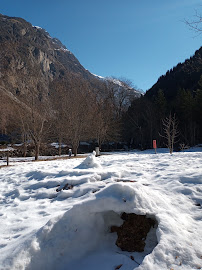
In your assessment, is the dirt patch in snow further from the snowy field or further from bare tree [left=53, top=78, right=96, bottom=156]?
bare tree [left=53, top=78, right=96, bottom=156]

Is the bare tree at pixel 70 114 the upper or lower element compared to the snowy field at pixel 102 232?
upper

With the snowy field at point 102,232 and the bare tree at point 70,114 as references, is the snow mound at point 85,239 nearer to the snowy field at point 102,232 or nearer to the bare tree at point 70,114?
the snowy field at point 102,232

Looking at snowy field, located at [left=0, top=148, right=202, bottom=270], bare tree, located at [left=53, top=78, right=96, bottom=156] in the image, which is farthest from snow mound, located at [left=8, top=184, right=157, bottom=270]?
bare tree, located at [left=53, top=78, right=96, bottom=156]

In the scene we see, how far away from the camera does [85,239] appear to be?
2660 millimetres

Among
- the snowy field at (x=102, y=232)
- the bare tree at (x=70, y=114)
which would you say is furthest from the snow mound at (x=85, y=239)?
the bare tree at (x=70, y=114)

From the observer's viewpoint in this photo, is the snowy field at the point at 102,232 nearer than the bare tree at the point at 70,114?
Yes

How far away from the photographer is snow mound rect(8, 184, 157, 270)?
2.30m

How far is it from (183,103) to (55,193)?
37955 millimetres

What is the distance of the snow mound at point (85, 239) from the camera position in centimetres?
230

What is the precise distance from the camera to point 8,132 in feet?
99.5

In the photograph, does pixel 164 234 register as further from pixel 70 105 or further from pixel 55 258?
pixel 70 105

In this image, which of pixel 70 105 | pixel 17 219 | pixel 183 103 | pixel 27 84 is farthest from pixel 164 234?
pixel 183 103

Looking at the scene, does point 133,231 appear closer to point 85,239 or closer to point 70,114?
point 85,239

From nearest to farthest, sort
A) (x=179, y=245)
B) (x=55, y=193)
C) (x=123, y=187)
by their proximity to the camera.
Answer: (x=179, y=245), (x=123, y=187), (x=55, y=193)
